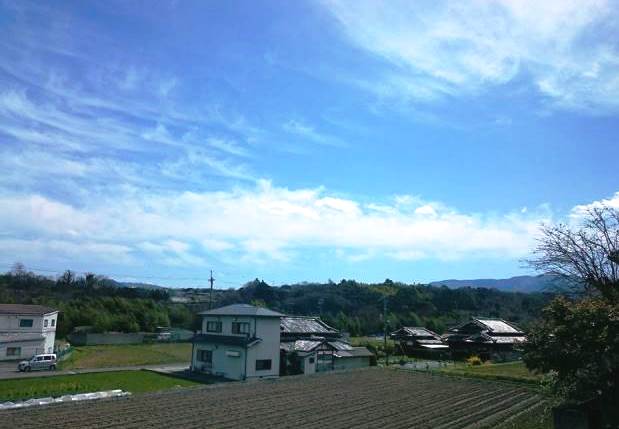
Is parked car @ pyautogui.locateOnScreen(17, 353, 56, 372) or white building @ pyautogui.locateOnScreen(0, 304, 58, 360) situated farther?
white building @ pyautogui.locateOnScreen(0, 304, 58, 360)

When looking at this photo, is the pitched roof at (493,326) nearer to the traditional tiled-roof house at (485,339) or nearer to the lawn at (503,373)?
the traditional tiled-roof house at (485,339)

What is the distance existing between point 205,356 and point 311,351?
6.45 m

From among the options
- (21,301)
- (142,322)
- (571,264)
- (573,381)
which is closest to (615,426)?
(573,381)

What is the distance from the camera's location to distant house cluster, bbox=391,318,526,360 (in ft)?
139

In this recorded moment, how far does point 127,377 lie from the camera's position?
25.5 meters

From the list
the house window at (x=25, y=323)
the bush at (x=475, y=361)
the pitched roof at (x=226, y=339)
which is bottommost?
the bush at (x=475, y=361)

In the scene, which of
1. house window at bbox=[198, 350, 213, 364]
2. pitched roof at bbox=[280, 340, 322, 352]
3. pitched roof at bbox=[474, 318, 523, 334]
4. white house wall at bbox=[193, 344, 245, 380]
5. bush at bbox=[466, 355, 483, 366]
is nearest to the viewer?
white house wall at bbox=[193, 344, 245, 380]

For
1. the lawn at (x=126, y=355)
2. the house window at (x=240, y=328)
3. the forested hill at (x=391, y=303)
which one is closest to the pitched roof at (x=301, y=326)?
the house window at (x=240, y=328)

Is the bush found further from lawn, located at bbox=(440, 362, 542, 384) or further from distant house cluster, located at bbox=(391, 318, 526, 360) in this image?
lawn, located at bbox=(440, 362, 542, 384)

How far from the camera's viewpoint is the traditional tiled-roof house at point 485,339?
42156mm

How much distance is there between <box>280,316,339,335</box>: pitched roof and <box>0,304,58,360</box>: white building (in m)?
16.9

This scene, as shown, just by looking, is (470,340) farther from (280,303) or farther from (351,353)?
(280,303)

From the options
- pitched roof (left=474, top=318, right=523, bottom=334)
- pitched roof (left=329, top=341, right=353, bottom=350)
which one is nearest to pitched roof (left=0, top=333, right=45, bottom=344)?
pitched roof (left=329, top=341, right=353, bottom=350)

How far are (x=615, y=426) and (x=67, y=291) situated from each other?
60386 mm
